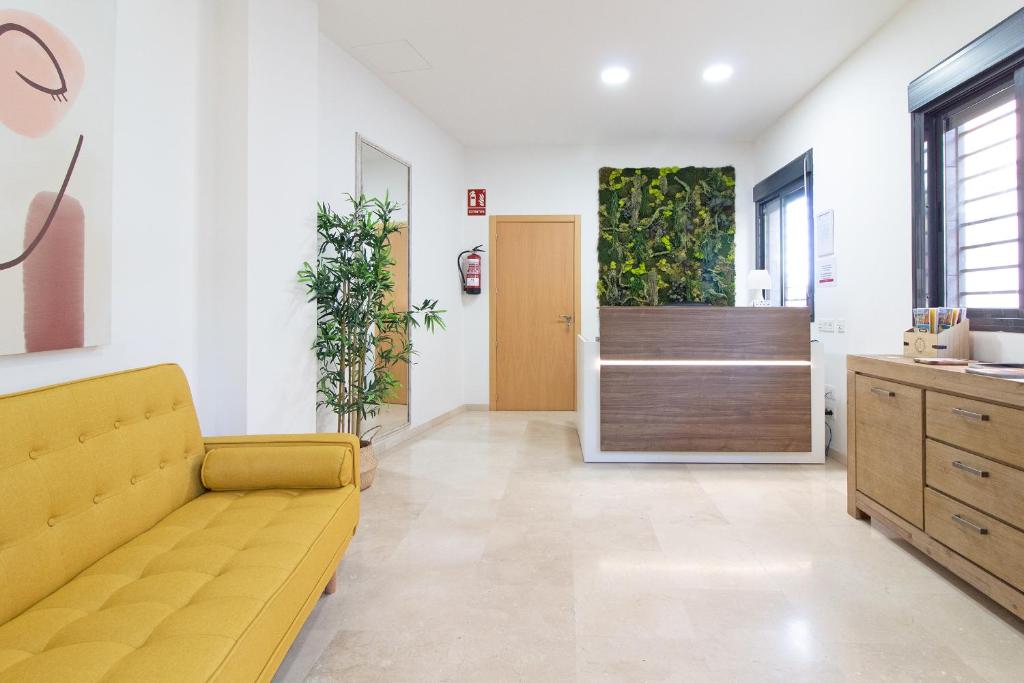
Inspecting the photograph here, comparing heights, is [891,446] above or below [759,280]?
below

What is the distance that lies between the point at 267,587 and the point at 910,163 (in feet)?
12.6

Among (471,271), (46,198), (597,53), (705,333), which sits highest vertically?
(597,53)

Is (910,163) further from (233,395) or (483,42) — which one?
(233,395)

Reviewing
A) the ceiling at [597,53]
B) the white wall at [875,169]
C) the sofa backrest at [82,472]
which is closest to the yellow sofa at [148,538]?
the sofa backrest at [82,472]

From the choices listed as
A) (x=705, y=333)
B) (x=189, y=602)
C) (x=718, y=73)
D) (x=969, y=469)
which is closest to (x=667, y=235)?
(x=718, y=73)

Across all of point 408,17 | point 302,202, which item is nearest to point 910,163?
point 408,17

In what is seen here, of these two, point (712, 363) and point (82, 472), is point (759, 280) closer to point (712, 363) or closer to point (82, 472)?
point (712, 363)

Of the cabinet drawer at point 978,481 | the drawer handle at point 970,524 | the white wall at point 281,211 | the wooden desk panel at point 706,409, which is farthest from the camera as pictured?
the wooden desk panel at point 706,409

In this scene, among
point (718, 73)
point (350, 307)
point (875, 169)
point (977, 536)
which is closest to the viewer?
point (977, 536)

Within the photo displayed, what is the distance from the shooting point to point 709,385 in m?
3.87

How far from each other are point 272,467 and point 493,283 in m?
4.36

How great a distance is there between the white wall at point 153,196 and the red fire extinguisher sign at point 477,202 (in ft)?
12.2

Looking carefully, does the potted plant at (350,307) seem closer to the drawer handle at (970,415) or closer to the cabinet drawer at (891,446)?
the cabinet drawer at (891,446)

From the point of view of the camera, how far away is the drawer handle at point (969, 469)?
6.50 feet
